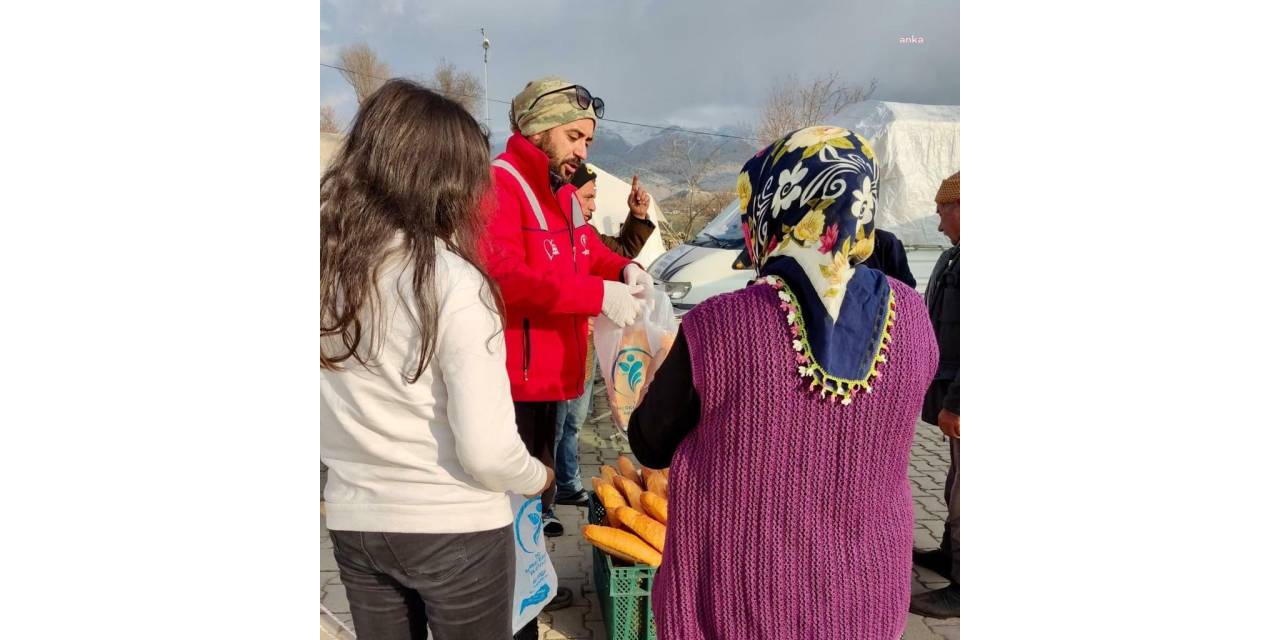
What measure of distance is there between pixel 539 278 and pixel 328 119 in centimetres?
55

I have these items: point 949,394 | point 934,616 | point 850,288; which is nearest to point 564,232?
point 850,288

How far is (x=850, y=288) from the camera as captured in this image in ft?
3.39

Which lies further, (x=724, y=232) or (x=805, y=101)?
(x=724, y=232)

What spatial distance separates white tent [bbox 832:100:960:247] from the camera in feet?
7.63

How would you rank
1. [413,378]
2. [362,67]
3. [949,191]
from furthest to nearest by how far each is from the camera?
1. [949,191]
2. [362,67]
3. [413,378]

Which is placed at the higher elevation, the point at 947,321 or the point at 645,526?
the point at 947,321

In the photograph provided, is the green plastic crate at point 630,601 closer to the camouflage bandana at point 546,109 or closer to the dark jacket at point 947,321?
the dark jacket at point 947,321

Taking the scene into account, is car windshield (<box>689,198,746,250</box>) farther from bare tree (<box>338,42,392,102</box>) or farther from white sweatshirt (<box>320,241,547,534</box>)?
white sweatshirt (<box>320,241,547,534</box>)

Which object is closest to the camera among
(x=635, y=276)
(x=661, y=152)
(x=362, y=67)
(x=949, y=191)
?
(x=362, y=67)

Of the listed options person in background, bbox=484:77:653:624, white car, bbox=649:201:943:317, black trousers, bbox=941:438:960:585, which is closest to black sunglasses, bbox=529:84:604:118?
person in background, bbox=484:77:653:624

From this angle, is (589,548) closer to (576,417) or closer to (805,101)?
(576,417)

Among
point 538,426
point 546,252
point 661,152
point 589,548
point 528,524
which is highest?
point 661,152

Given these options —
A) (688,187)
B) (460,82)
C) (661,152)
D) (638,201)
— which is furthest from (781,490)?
(688,187)

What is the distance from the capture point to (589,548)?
2770 mm
